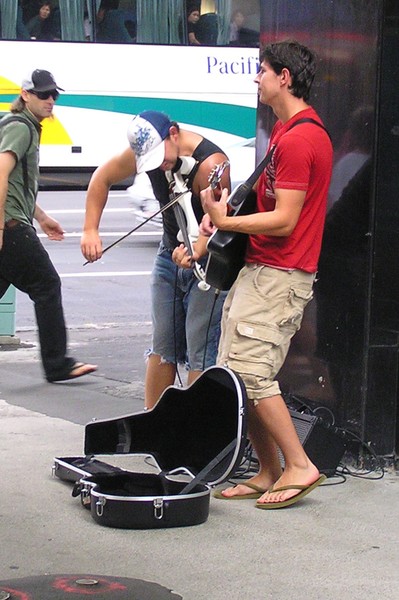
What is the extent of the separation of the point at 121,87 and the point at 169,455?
50.3 ft

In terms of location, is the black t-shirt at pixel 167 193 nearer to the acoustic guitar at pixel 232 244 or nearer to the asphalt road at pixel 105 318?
the acoustic guitar at pixel 232 244

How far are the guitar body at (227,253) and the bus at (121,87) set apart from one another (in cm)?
1444

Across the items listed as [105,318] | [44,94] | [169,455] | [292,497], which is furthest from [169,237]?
[105,318]

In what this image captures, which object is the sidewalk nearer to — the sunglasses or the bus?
the sunglasses

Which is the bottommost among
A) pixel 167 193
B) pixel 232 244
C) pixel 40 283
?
pixel 40 283

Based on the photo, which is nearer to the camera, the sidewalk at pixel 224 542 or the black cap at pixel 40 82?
the sidewalk at pixel 224 542

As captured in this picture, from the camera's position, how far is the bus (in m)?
19.5

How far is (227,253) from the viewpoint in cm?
509

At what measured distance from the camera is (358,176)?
5.48 meters

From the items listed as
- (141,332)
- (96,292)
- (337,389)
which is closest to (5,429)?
(337,389)

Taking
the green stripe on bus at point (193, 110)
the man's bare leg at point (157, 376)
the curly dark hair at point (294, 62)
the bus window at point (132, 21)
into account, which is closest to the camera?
the curly dark hair at point (294, 62)

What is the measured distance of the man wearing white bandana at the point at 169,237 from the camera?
17.7 feet

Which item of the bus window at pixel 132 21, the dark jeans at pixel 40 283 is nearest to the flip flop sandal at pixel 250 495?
the dark jeans at pixel 40 283

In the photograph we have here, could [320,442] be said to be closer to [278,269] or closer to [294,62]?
[278,269]
